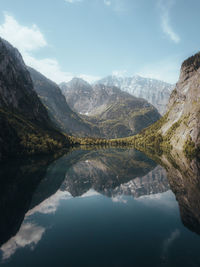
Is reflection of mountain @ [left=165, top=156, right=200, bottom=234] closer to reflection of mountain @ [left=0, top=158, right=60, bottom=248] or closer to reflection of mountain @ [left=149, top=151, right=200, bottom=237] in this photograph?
reflection of mountain @ [left=149, top=151, right=200, bottom=237]

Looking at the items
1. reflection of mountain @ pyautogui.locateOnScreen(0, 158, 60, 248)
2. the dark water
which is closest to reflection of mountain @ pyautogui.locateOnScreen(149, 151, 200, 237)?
the dark water

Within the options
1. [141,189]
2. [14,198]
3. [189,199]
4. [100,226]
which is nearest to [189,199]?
[189,199]

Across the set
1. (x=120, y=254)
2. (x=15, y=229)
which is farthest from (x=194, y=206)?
(x=15, y=229)

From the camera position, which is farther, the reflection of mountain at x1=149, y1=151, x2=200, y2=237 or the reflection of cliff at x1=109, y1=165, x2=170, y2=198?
the reflection of cliff at x1=109, y1=165, x2=170, y2=198

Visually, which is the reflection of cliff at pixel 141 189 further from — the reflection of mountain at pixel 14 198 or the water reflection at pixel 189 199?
the reflection of mountain at pixel 14 198

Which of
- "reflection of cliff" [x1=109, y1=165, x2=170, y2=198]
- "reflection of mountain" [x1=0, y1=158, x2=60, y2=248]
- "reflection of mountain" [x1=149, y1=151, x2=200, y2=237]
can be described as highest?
"reflection of mountain" [x1=149, y1=151, x2=200, y2=237]

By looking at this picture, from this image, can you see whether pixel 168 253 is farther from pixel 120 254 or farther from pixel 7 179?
pixel 7 179

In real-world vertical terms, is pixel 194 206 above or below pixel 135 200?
above

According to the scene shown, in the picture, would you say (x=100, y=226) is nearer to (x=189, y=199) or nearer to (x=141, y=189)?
(x=189, y=199)
